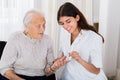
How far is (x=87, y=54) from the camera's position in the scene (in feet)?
6.01

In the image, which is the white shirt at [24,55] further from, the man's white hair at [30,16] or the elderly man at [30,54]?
the man's white hair at [30,16]

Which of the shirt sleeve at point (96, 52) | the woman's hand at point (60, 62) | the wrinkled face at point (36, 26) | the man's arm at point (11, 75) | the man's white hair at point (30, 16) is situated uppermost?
the man's white hair at point (30, 16)

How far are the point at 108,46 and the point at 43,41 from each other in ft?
3.38

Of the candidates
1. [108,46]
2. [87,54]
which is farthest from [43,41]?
[108,46]

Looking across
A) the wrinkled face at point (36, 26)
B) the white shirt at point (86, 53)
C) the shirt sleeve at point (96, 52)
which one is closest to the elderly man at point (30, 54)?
the wrinkled face at point (36, 26)

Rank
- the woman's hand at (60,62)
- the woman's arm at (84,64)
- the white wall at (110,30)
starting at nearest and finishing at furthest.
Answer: the woman's arm at (84,64) < the woman's hand at (60,62) < the white wall at (110,30)

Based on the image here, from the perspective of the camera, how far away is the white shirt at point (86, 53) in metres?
1.78

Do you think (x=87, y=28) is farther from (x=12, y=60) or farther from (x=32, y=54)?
(x=12, y=60)

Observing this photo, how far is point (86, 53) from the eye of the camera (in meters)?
1.83

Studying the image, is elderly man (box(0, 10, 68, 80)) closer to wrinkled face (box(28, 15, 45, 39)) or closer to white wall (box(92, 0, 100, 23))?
wrinkled face (box(28, 15, 45, 39))

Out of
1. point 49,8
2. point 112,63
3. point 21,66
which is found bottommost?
point 112,63

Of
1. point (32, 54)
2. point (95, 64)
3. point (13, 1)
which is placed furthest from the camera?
point (13, 1)

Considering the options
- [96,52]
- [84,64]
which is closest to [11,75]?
[84,64]

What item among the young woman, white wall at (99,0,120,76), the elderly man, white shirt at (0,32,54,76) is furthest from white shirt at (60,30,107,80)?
white wall at (99,0,120,76)
